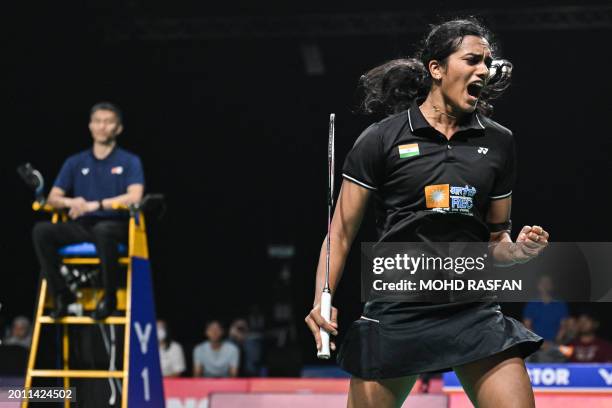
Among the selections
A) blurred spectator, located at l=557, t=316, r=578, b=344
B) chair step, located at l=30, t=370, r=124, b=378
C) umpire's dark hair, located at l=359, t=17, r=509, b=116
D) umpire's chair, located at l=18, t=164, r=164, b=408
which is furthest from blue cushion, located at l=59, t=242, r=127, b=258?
blurred spectator, located at l=557, t=316, r=578, b=344

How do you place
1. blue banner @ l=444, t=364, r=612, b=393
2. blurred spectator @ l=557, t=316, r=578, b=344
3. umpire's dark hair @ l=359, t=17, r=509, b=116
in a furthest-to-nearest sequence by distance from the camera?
blurred spectator @ l=557, t=316, r=578, b=344 < blue banner @ l=444, t=364, r=612, b=393 < umpire's dark hair @ l=359, t=17, r=509, b=116

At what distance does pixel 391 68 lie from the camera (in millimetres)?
3041

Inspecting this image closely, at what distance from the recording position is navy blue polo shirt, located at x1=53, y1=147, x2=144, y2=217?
225 inches

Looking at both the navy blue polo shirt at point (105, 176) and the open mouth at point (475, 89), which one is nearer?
the open mouth at point (475, 89)

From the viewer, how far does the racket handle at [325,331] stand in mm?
2498

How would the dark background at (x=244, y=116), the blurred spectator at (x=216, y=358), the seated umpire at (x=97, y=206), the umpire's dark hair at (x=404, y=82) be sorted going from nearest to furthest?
the umpire's dark hair at (x=404, y=82) < the seated umpire at (x=97, y=206) < the blurred spectator at (x=216, y=358) < the dark background at (x=244, y=116)

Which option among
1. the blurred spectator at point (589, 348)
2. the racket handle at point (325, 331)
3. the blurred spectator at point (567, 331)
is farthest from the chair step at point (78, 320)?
the blurred spectator at point (567, 331)

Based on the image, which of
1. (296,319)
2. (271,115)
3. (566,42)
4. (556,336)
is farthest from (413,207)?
(296,319)

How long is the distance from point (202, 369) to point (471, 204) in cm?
703

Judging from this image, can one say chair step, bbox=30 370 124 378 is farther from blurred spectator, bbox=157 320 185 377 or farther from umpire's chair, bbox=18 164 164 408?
blurred spectator, bbox=157 320 185 377

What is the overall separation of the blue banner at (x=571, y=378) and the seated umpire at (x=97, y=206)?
6.92 feet

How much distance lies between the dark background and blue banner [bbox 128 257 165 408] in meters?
3.74

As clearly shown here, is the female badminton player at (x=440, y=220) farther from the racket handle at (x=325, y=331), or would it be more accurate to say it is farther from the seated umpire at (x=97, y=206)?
the seated umpire at (x=97, y=206)

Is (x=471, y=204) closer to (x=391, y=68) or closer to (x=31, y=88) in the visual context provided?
(x=391, y=68)
